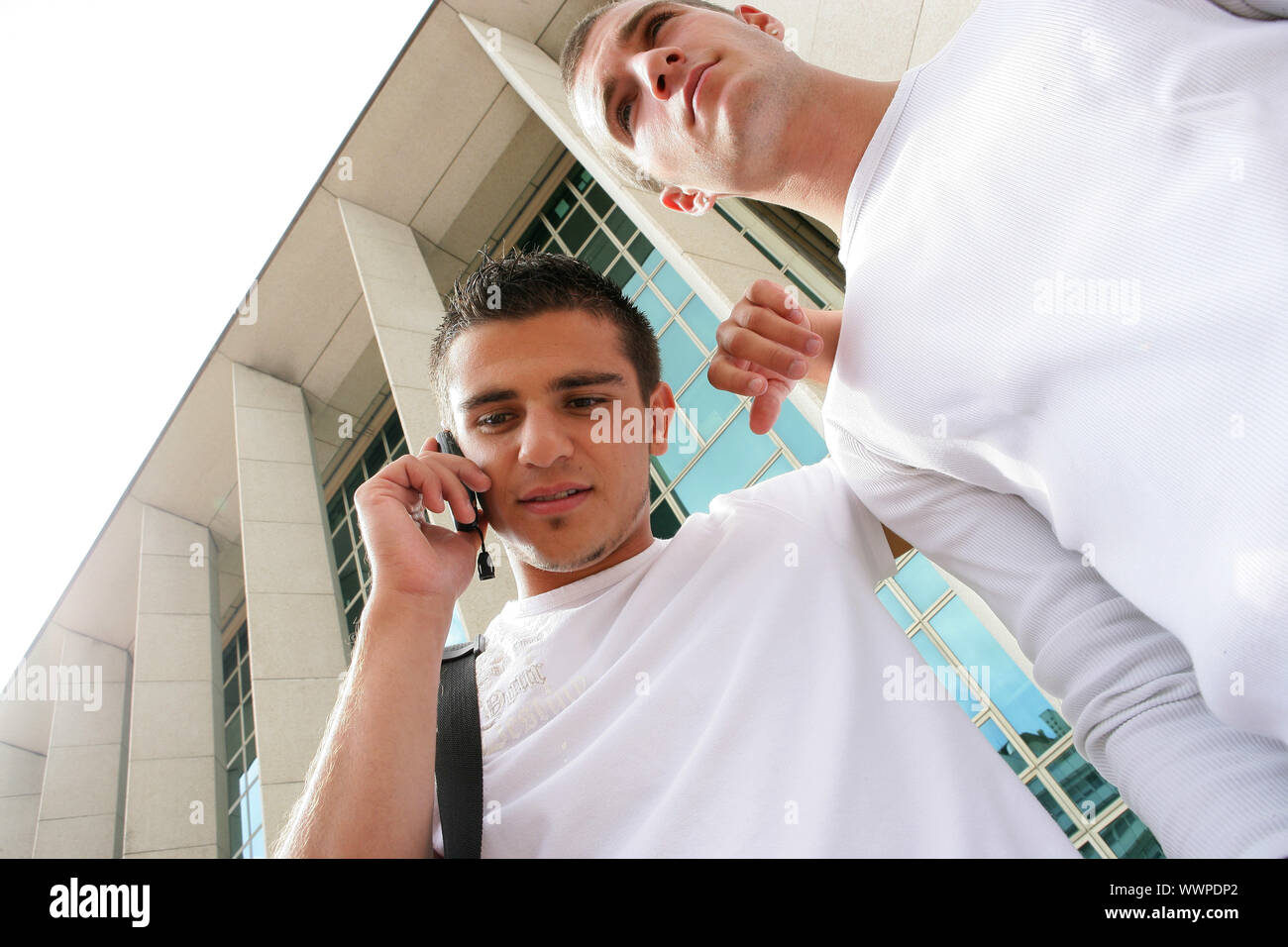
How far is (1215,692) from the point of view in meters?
1.08

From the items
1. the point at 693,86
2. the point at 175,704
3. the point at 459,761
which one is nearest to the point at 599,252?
the point at 693,86

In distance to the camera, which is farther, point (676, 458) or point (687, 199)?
point (676, 458)

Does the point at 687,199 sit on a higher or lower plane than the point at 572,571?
higher

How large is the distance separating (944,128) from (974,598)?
3.91 meters

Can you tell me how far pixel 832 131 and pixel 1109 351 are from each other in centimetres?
103

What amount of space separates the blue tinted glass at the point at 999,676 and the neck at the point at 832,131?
13.6 feet

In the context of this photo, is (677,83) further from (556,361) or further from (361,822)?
(361,822)

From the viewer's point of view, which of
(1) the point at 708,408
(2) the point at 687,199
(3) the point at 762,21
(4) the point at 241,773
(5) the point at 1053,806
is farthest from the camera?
(4) the point at 241,773

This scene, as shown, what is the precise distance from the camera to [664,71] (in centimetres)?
202

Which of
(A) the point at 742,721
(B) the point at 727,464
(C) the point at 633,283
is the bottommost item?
(A) the point at 742,721

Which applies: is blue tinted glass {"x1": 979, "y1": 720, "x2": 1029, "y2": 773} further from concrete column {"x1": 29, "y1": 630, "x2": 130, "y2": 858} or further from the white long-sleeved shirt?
concrete column {"x1": 29, "y1": 630, "x2": 130, "y2": 858}

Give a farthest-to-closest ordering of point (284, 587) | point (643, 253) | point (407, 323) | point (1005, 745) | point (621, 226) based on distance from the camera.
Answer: point (284, 587) < point (621, 226) < point (643, 253) < point (407, 323) < point (1005, 745)

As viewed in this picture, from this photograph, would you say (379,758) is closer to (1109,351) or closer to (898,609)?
(1109,351)

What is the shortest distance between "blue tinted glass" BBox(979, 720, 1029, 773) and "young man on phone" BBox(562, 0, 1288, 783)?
3.92 m
